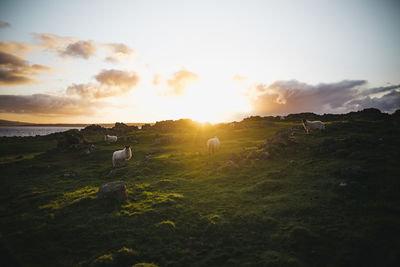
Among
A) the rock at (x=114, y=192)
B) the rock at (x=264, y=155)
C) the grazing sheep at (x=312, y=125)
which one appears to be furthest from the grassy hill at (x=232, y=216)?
the grazing sheep at (x=312, y=125)

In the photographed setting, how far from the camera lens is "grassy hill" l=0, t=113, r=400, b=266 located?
Result: 28.5 ft

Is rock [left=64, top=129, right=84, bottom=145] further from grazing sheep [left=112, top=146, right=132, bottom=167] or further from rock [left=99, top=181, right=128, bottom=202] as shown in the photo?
rock [left=99, top=181, right=128, bottom=202]

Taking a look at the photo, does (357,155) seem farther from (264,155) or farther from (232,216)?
(232,216)

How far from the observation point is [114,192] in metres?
14.8

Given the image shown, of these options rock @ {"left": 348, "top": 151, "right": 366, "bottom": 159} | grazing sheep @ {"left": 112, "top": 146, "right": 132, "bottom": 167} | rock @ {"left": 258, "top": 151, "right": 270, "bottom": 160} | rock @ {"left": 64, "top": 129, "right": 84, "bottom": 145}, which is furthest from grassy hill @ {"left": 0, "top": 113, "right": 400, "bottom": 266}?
rock @ {"left": 64, "top": 129, "right": 84, "bottom": 145}

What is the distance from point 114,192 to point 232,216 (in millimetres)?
8758

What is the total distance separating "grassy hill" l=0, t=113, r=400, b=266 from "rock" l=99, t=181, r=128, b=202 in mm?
749

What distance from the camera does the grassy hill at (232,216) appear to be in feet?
28.5

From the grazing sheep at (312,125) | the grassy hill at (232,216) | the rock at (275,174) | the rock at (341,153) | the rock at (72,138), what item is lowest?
the grassy hill at (232,216)

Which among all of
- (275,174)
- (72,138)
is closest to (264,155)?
(275,174)

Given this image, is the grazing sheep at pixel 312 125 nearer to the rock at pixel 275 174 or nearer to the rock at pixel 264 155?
the rock at pixel 264 155

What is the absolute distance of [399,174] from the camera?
12703 millimetres

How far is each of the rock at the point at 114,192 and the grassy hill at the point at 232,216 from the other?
2.46 ft

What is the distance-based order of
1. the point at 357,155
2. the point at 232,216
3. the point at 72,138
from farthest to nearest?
the point at 72,138 < the point at 357,155 < the point at 232,216
